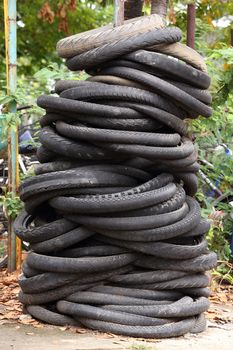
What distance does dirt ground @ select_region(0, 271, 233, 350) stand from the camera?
4957mm

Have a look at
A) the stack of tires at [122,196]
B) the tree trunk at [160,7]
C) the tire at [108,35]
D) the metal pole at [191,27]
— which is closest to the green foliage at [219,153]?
the metal pole at [191,27]

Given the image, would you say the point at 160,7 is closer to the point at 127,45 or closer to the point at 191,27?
the point at 191,27

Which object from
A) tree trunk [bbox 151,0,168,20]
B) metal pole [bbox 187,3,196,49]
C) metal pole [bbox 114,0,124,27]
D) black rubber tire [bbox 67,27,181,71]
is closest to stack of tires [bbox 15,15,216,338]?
black rubber tire [bbox 67,27,181,71]

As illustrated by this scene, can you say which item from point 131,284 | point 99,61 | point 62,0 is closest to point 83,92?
point 99,61

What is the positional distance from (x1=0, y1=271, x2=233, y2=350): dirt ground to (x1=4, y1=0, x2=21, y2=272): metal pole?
1.71m

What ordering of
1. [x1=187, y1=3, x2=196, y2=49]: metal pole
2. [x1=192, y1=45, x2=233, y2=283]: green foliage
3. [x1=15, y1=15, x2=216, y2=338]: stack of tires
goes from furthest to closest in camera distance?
[x1=187, y1=3, x2=196, y2=49]: metal pole
[x1=192, y1=45, x2=233, y2=283]: green foliage
[x1=15, y1=15, x2=216, y2=338]: stack of tires

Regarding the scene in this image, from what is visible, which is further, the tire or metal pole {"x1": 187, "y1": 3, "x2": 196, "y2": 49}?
metal pole {"x1": 187, "y1": 3, "x2": 196, "y2": 49}

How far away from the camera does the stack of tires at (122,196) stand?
5336 mm

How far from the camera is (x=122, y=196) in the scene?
532 cm

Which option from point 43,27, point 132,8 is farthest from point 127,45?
point 43,27

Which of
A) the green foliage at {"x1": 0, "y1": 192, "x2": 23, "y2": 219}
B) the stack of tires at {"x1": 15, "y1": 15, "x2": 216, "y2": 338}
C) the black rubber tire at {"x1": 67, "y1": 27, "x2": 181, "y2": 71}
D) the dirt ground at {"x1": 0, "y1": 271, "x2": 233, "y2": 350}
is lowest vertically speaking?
the dirt ground at {"x1": 0, "y1": 271, "x2": 233, "y2": 350}

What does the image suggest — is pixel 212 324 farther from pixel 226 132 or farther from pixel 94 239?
pixel 226 132

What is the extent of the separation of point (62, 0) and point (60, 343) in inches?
336

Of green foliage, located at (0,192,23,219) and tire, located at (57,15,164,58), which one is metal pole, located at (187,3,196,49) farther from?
tire, located at (57,15,164,58)
